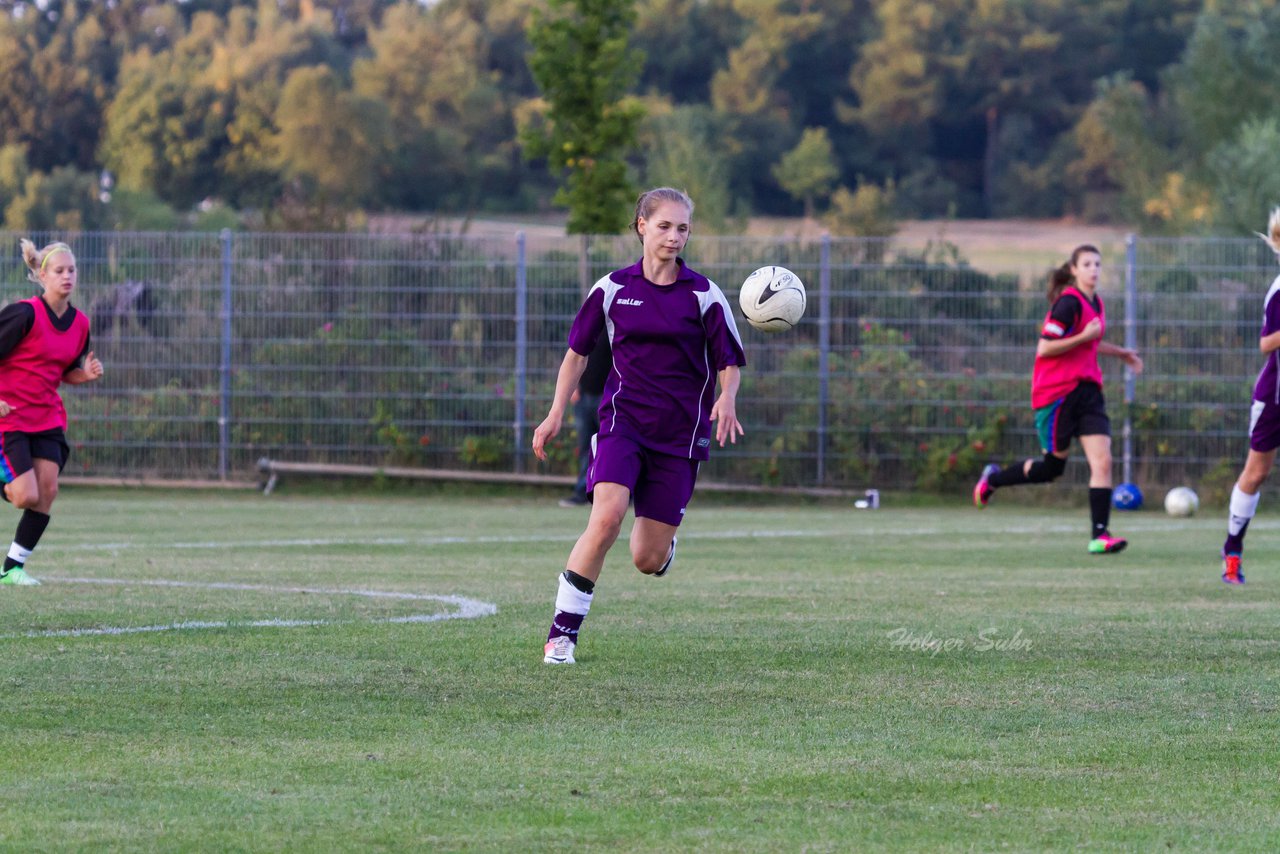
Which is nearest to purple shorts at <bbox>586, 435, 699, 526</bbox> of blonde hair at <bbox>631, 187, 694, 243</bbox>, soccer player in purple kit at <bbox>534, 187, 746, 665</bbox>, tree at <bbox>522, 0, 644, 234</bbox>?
soccer player in purple kit at <bbox>534, 187, 746, 665</bbox>

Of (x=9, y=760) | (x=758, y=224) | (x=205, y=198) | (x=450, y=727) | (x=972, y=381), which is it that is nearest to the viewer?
(x=9, y=760)

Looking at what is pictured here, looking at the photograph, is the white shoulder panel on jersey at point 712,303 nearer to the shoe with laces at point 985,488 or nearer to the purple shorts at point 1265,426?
the purple shorts at point 1265,426

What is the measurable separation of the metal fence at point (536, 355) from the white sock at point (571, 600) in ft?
40.3

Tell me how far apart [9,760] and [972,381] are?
49.0 feet

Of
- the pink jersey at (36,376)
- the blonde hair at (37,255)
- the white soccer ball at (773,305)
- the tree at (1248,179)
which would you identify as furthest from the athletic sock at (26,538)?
the tree at (1248,179)

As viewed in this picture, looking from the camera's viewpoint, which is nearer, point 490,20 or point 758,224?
point 758,224

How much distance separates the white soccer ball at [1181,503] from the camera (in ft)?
58.4

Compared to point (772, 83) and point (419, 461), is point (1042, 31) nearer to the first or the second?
point (772, 83)

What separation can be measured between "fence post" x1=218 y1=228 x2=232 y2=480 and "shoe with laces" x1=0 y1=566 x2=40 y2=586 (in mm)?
10205

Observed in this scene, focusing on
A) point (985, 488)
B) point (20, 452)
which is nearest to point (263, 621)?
point (20, 452)

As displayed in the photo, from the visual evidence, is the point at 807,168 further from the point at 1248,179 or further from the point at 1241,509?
the point at 1241,509

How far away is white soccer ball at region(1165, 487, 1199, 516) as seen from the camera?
1780cm

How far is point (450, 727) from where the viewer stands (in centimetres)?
549

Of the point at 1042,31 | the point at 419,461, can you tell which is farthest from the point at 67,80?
the point at 419,461
